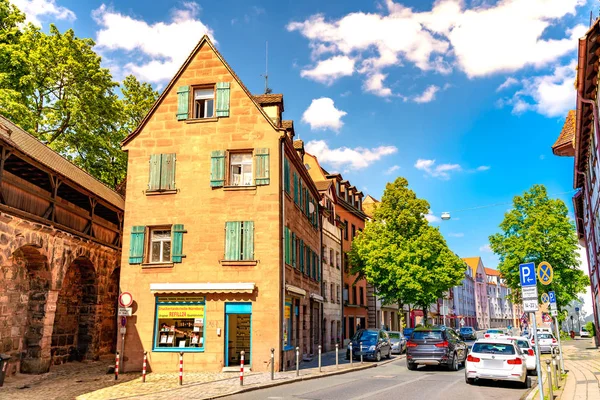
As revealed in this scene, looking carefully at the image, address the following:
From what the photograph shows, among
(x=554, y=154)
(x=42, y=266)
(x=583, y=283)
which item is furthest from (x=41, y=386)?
(x=583, y=283)

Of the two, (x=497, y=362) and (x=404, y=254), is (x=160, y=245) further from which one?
(x=404, y=254)

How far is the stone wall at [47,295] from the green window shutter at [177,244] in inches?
165

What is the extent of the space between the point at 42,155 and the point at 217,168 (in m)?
6.95

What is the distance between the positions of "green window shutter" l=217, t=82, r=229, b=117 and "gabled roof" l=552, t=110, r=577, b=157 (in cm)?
1834

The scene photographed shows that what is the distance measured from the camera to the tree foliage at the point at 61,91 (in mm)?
29469

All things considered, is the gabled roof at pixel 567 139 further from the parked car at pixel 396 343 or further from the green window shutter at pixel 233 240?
the green window shutter at pixel 233 240

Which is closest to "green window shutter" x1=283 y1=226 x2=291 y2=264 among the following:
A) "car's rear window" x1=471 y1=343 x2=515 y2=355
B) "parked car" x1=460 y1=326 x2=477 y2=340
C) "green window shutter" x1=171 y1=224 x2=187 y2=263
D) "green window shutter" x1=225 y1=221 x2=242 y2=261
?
"green window shutter" x1=225 y1=221 x2=242 y2=261

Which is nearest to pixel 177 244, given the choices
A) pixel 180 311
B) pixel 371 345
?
pixel 180 311

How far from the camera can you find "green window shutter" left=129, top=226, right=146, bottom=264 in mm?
22234

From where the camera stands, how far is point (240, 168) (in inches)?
908

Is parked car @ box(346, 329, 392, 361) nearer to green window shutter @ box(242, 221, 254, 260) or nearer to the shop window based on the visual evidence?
green window shutter @ box(242, 221, 254, 260)

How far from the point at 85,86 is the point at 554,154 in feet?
93.0

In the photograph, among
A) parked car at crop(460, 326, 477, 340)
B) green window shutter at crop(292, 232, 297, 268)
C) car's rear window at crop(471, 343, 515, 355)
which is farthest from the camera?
parked car at crop(460, 326, 477, 340)

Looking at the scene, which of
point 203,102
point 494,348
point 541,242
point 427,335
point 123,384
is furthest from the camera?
point 541,242
